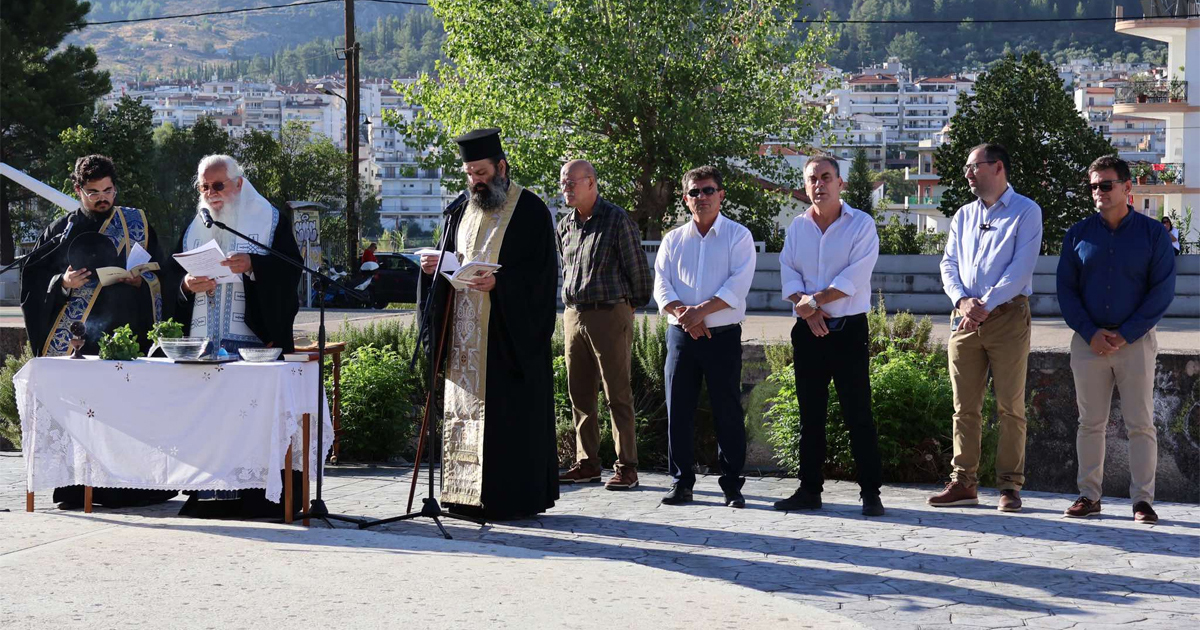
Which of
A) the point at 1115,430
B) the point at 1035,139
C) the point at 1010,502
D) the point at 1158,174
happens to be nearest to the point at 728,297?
the point at 1010,502

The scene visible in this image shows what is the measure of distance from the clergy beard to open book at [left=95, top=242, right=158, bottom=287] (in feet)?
6.24

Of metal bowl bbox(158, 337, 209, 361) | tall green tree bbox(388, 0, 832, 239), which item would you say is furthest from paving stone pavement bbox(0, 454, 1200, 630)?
→ tall green tree bbox(388, 0, 832, 239)

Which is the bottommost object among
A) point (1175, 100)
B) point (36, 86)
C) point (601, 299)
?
point (601, 299)

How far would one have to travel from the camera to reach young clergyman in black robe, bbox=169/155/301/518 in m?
7.33

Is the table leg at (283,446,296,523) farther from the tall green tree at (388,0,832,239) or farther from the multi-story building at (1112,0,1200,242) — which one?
the multi-story building at (1112,0,1200,242)

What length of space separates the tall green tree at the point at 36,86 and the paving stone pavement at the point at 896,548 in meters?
32.2

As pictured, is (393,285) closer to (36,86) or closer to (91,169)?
(36,86)

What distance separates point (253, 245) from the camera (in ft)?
24.5

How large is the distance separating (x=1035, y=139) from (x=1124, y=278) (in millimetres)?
22909

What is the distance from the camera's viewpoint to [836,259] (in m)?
7.53

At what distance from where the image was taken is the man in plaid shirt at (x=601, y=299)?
8172 millimetres

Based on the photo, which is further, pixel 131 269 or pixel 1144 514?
pixel 131 269

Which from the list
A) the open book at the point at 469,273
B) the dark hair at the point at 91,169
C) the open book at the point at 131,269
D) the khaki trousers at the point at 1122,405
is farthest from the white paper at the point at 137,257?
the khaki trousers at the point at 1122,405

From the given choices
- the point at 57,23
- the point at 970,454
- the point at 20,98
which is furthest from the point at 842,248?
the point at 57,23
